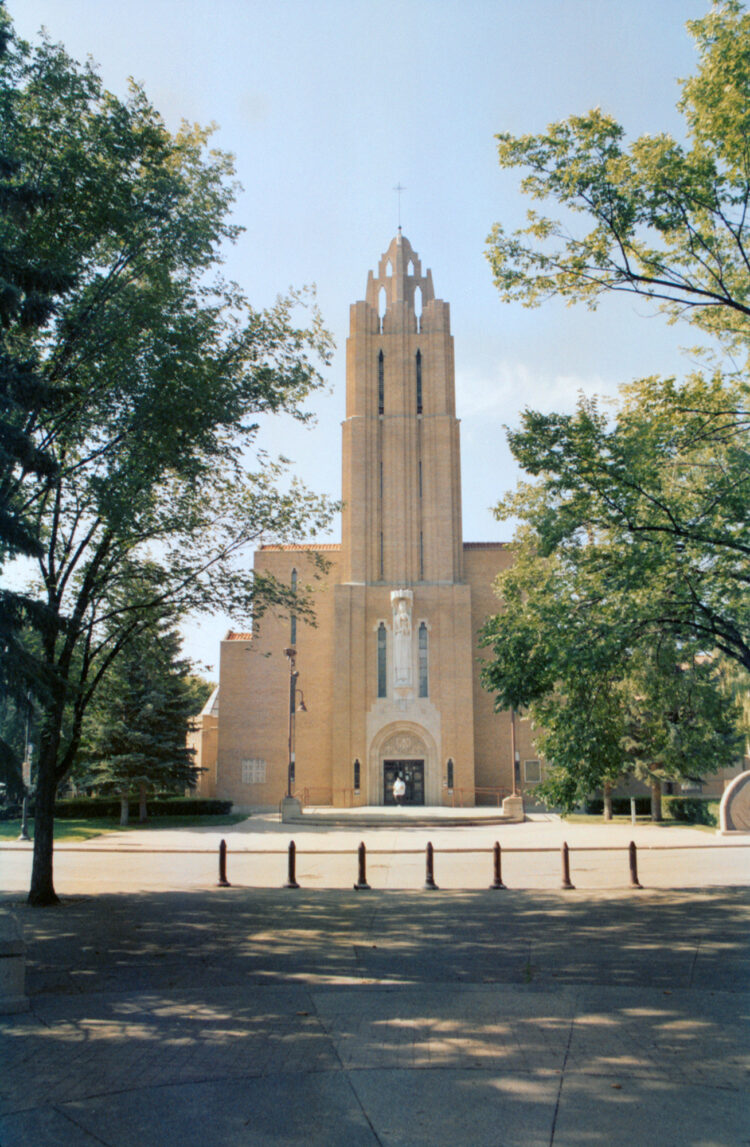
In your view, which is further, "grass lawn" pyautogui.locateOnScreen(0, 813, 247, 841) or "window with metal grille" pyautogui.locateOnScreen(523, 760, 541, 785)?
"window with metal grille" pyautogui.locateOnScreen(523, 760, 541, 785)

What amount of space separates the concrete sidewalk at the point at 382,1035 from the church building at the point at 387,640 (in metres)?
31.0

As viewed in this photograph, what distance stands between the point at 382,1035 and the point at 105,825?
100 feet

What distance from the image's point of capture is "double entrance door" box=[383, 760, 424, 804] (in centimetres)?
4141

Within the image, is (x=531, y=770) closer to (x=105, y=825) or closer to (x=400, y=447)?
(x=400, y=447)

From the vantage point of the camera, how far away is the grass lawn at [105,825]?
29087 millimetres

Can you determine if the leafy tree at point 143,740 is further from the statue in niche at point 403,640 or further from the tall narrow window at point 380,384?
the tall narrow window at point 380,384

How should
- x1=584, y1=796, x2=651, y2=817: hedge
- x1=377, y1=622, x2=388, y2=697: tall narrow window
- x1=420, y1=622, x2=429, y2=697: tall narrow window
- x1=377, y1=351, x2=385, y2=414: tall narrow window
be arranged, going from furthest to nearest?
x1=377, y1=351, x2=385, y2=414: tall narrow window
x1=377, y1=622, x2=388, y2=697: tall narrow window
x1=420, y1=622, x2=429, y2=697: tall narrow window
x1=584, y1=796, x2=651, y2=817: hedge

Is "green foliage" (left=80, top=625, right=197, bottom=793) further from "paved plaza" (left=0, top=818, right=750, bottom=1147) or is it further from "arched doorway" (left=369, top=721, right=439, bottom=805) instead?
"paved plaza" (left=0, top=818, right=750, bottom=1147)

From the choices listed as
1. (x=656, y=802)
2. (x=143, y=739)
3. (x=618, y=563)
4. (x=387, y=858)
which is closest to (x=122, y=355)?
(x=618, y=563)

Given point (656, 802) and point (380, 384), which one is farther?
point (380, 384)

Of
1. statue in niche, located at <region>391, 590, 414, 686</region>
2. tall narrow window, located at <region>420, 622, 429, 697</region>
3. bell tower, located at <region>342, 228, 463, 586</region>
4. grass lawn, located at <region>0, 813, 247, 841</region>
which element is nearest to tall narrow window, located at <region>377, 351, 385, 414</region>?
bell tower, located at <region>342, 228, 463, 586</region>

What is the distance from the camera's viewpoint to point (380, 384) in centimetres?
4644

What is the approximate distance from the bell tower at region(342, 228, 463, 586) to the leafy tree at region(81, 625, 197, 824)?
12.6 meters

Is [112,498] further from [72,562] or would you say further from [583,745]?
[583,745]
